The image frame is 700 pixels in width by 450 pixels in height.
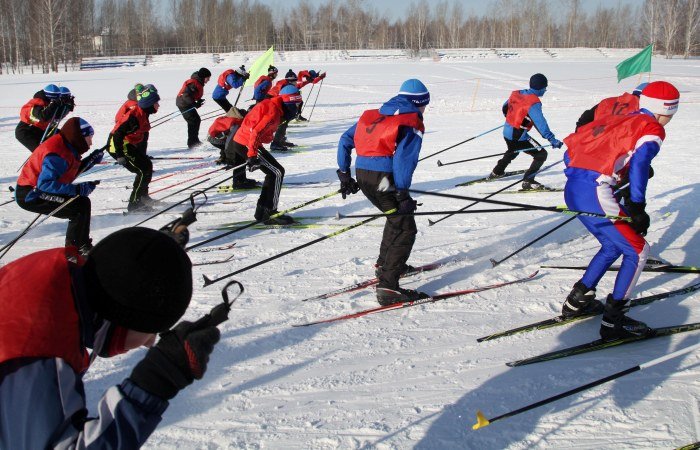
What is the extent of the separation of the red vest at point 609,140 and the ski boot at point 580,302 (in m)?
0.84

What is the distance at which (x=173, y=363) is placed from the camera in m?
1.31

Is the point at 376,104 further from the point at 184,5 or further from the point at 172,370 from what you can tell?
the point at 184,5

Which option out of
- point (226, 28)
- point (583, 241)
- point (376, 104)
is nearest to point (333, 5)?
point (226, 28)

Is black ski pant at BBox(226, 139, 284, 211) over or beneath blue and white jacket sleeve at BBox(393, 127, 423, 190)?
beneath

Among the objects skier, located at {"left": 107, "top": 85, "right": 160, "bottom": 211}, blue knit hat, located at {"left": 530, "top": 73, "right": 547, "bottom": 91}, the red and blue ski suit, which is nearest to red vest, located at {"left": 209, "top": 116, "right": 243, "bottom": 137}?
skier, located at {"left": 107, "top": 85, "right": 160, "bottom": 211}

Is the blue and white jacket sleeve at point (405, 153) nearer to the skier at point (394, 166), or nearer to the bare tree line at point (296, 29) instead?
the skier at point (394, 166)

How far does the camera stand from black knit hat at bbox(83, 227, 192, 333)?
4.15 ft

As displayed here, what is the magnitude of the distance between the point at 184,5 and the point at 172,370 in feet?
229

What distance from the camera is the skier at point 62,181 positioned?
4.71 m

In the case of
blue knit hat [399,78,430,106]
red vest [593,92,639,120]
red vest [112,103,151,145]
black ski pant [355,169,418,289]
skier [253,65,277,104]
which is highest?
skier [253,65,277,104]

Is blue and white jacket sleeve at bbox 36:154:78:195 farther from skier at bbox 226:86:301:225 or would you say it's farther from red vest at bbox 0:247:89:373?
red vest at bbox 0:247:89:373

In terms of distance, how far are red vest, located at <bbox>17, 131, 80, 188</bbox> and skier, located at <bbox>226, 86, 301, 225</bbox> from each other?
1.78 m

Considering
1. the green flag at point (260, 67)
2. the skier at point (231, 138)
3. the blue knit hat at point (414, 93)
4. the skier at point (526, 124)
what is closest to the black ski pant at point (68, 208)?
the skier at point (231, 138)

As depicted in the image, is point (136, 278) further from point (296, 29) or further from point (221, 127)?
point (296, 29)
